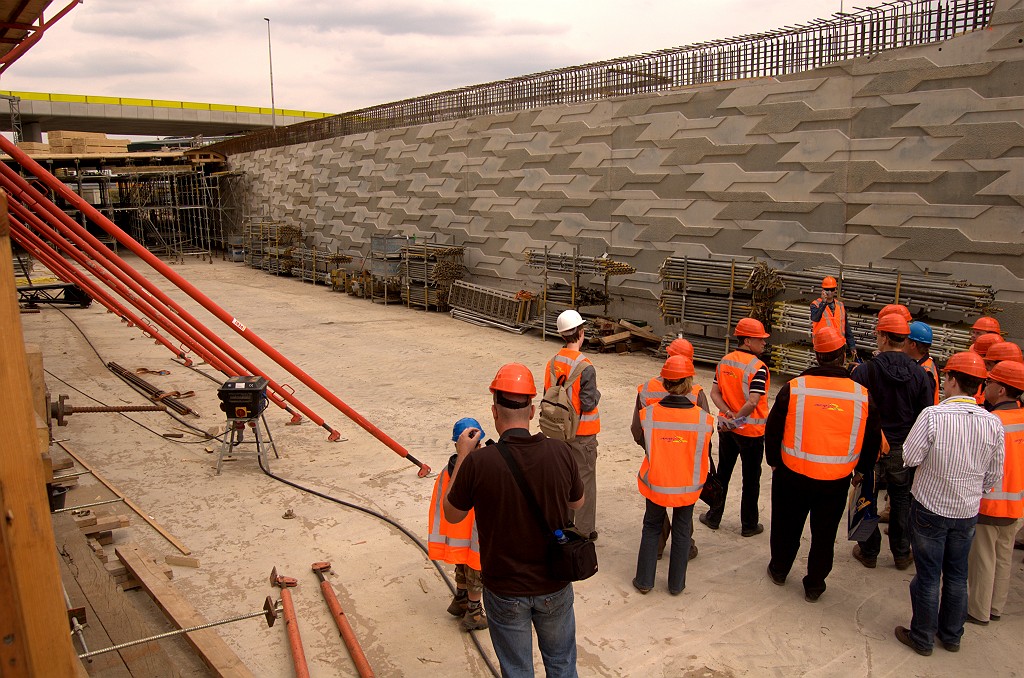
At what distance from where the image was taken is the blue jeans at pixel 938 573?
14.1ft

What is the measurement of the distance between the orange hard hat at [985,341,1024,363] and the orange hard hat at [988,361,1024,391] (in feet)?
2.02

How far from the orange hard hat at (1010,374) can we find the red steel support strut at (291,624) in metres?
4.64

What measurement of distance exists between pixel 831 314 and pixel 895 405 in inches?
173

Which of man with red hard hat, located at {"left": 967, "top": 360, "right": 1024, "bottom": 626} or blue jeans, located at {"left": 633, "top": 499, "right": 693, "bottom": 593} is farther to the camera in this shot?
blue jeans, located at {"left": 633, "top": 499, "right": 693, "bottom": 593}

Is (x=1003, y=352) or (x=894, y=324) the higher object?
(x=894, y=324)

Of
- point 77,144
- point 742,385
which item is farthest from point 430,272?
point 77,144

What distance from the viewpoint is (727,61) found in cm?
1297

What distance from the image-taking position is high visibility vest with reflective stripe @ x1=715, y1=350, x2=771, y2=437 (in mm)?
5789

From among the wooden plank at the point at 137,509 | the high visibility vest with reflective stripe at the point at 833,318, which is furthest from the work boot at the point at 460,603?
the high visibility vest with reflective stripe at the point at 833,318

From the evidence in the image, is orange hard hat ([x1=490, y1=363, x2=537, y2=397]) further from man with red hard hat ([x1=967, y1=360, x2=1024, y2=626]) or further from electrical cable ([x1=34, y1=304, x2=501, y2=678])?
man with red hard hat ([x1=967, y1=360, x2=1024, y2=626])

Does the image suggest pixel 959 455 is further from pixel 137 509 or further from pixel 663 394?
pixel 137 509

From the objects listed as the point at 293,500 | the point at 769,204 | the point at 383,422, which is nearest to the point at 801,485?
the point at 293,500

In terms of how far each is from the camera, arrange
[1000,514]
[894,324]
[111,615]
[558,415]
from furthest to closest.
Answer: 1. [894,324]
2. [558,415]
3. [1000,514]
4. [111,615]

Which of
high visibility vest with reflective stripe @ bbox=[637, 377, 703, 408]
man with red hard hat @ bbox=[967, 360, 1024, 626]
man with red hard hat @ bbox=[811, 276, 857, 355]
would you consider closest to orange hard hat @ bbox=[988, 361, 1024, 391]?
man with red hard hat @ bbox=[967, 360, 1024, 626]
